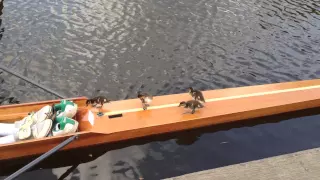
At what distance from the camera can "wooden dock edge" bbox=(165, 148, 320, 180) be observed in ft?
19.6

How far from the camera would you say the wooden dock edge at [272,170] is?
5965 mm

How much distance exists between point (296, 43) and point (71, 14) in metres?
9.52

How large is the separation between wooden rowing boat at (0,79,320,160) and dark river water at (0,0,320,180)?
417 mm

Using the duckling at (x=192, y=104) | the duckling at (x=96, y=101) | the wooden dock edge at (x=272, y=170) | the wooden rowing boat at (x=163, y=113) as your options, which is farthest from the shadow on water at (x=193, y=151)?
the wooden dock edge at (x=272, y=170)

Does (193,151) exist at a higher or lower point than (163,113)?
lower

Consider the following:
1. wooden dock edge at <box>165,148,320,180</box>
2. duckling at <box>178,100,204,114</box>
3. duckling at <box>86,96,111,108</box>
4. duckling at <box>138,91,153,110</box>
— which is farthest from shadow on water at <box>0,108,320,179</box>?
wooden dock edge at <box>165,148,320,180</box>

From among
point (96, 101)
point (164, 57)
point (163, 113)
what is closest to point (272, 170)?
point (163, 113)

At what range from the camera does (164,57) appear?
1179 centimetres

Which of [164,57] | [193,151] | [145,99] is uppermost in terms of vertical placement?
[164,57]

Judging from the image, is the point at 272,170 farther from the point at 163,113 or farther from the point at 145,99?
the point at 145,99

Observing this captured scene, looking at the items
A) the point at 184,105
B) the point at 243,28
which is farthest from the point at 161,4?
the point at 184,105

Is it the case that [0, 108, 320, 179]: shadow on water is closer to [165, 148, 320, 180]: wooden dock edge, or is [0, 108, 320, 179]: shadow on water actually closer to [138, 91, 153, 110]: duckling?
[138, 91, 153, 110]: duckling

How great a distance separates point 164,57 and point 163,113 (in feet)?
13.3

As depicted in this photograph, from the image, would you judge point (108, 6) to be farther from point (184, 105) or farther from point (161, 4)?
point (184, 105)
